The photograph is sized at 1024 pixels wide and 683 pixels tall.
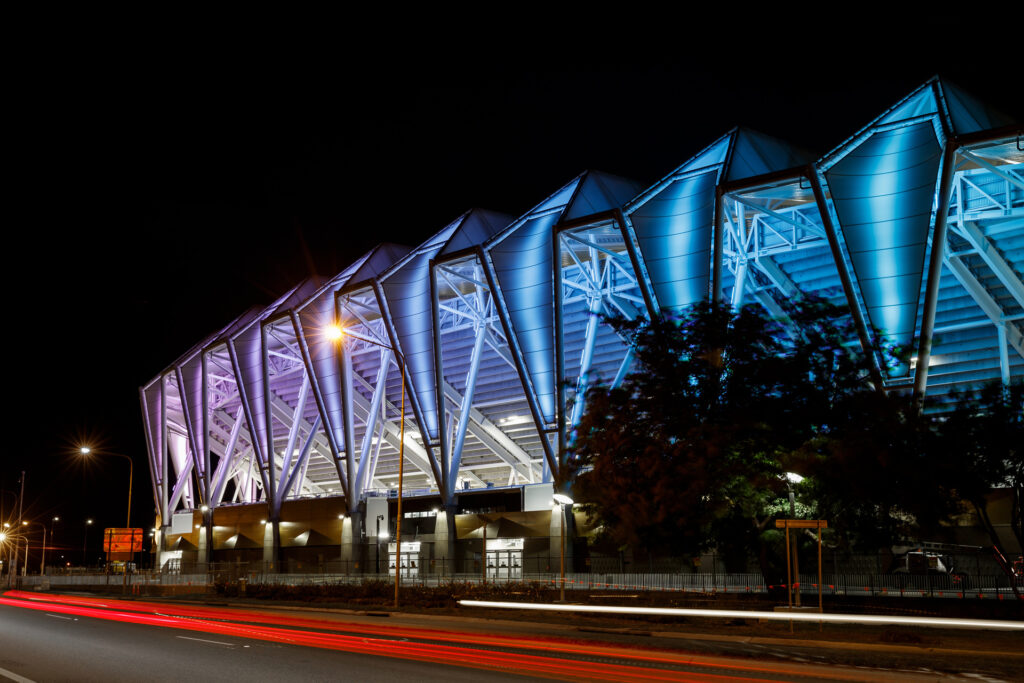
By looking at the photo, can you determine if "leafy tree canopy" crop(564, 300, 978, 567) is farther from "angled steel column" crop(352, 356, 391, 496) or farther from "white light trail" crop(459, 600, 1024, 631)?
"angled steel column" crop(352, 356, 391, 496)

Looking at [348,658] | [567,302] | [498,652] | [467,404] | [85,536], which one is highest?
[567,302]

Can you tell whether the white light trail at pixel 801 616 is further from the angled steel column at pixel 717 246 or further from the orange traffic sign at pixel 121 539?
the orange traffic sign at pixel 121 539

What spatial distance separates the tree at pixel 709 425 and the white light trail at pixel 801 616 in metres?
2.16

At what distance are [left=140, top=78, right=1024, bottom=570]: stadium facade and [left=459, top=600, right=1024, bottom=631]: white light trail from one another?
5.36 m

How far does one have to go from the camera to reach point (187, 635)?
2130 cm

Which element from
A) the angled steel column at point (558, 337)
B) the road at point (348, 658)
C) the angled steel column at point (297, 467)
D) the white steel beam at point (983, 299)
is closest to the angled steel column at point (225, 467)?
the angled steel column at point (297, 467)

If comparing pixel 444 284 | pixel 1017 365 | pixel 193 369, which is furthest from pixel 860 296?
pixel 193 369

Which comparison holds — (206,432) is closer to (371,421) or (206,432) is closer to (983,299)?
(371,421)

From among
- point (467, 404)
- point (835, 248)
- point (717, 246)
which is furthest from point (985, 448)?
point (467, 404)

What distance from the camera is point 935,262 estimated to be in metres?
34.5

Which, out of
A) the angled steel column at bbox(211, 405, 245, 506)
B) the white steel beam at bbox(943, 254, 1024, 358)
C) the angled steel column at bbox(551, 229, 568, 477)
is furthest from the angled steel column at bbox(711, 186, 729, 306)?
the angled steel column at bbox(211, 405, 245, 506)

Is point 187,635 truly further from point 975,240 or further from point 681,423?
point 975,240

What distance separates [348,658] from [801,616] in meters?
10.6

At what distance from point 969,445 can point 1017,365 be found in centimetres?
2089
